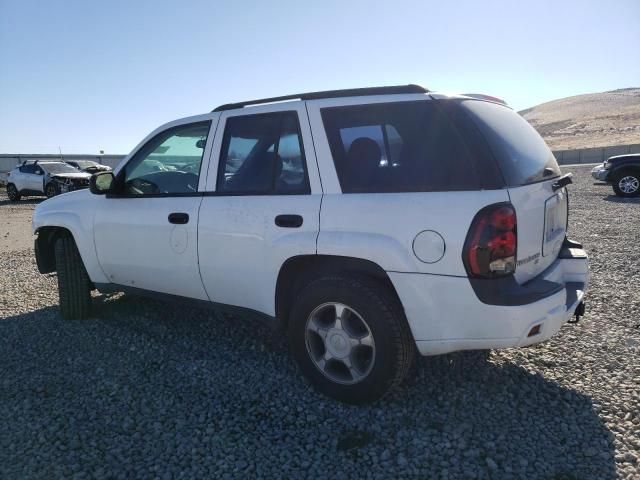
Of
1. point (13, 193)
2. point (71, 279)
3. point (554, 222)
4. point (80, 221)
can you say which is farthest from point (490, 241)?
point (13, 193)

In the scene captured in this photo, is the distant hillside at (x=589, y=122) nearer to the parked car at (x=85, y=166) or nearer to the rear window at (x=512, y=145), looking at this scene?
the parked car at (x=85, y=166)

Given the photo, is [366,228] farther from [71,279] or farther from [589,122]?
[589,122]

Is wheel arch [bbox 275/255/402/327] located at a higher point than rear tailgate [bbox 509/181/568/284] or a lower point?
lower

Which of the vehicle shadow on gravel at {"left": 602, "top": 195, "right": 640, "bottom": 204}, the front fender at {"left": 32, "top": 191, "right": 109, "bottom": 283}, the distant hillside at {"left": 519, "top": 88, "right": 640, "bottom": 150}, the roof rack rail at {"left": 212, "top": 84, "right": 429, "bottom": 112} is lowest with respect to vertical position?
the vehicle shadow on gravel at {"left": 602, "top": 195, "right": 640, "bottom": 204}

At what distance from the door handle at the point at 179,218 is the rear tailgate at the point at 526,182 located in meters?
2.14

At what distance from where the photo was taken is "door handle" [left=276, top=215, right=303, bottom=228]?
306 cm

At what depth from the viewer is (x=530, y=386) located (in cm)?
322

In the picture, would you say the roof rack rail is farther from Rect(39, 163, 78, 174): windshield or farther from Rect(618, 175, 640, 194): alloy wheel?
Rect(39, 163, 78, 174): windshield

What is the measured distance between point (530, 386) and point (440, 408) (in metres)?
0.70

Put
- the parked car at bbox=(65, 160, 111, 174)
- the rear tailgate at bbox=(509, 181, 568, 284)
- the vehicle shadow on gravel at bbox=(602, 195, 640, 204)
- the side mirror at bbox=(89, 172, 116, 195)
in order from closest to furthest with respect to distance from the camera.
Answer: the rear tailgate at bbox=(509, 181, 568, 284) < the side mirror at bbox=(89, 172, 116, 195) < the vehicle shadow on gravel at bbox=(602, 195, 640, 204) < the parked car at bbox=(65, 160, 111, 174)

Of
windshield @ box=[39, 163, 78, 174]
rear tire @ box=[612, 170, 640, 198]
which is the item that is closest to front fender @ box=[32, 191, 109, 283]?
rear tire @ box=[612, 170, 640, 198]

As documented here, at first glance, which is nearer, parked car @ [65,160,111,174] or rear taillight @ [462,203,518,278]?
rear taillight @ [462,203,518,278]

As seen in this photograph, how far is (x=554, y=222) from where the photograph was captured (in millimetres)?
3117

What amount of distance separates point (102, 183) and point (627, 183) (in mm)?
14402
